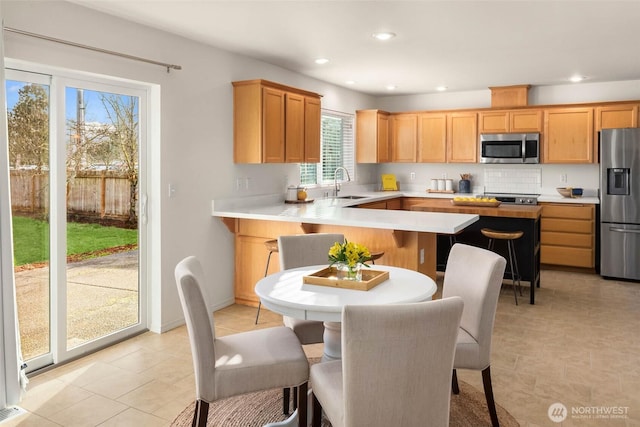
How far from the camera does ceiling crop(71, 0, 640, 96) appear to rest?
3354 mm

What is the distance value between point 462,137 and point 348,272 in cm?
508

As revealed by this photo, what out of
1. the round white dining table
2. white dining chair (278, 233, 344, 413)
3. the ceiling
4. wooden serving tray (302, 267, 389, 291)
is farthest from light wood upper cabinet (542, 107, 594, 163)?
wooden serving tray (302, 267, 389, 291)

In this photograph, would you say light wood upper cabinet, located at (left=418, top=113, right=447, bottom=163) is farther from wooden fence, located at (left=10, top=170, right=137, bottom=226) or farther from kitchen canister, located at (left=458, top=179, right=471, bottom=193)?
wooden fence, located at (left=10, top=170, right=137, bottom=226)

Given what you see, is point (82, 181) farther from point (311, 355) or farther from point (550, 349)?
point (550, 349)

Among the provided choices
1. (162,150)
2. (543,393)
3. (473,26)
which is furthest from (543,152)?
(162,150)

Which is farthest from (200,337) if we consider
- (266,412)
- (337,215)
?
(337,215)

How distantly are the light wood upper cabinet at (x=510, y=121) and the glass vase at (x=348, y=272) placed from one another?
4893mm

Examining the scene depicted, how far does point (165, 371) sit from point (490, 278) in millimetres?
2128

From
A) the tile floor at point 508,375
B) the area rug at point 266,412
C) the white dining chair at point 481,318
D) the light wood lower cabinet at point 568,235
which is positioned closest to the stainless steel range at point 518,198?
the light wood lower cabinet at point 568,235

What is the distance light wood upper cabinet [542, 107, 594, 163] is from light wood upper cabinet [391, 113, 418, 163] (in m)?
1.77

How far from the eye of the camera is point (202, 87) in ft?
14.2

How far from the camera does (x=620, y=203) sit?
5.72m

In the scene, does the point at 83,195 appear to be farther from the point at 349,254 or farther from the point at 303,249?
the point at 349,254

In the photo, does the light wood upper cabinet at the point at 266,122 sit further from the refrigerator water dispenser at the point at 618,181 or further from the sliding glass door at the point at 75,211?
the refrigerator water dispenser at the point at 618,181
